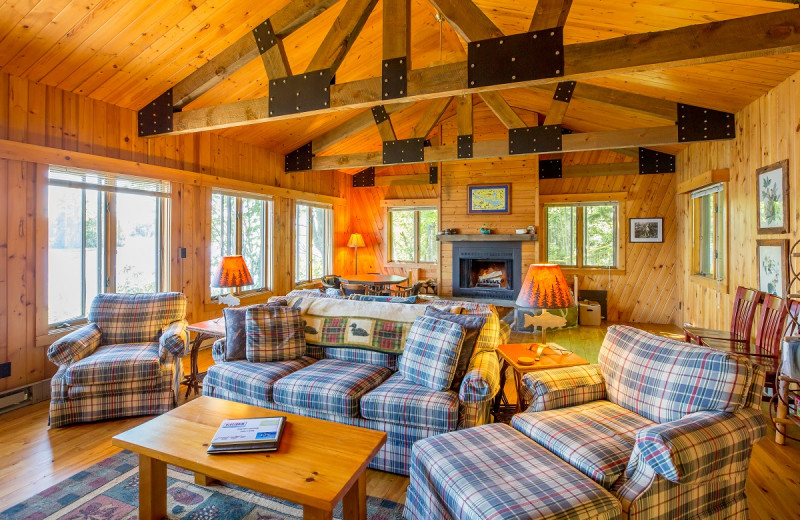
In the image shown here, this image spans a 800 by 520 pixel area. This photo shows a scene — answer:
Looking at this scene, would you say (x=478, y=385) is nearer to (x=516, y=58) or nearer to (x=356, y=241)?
(x=516, y=58)

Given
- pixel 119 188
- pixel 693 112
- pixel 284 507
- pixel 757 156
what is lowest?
pixel 284 507

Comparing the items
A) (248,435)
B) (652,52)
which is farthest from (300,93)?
(248,435)

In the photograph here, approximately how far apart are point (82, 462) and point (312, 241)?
5.24 m

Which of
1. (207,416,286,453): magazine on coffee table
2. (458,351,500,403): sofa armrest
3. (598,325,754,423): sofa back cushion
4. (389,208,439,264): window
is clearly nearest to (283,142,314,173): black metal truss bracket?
(389,208,439,264): window

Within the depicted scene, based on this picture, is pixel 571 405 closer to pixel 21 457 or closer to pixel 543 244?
pixel 21 457

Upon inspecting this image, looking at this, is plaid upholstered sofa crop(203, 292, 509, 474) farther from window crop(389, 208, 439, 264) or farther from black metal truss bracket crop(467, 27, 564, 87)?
window crop(389, 208, 439, 264)

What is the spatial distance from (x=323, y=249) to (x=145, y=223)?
3.67 metres

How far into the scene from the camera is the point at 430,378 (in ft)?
8.37


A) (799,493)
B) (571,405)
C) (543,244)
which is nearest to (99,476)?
(571,405)

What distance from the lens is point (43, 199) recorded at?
3.49 meters

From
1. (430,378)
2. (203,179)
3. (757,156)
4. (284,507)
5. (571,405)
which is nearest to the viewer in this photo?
(284,507)

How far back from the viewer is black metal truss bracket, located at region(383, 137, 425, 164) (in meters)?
5.28

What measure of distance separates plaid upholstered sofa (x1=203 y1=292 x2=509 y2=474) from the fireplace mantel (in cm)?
375

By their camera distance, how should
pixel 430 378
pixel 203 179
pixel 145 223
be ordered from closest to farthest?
pixel 430 378
pixel 145 223
pixel 203 179
